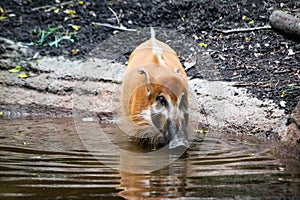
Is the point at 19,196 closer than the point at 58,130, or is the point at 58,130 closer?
the point at 19,196

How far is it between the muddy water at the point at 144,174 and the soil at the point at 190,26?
74.4 inches

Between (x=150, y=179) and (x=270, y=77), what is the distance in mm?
3101

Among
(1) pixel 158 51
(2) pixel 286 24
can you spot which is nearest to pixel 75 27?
(1) pixel 158 51

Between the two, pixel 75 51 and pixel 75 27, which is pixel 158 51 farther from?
pixel 75 27

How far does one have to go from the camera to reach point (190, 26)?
8.51 m

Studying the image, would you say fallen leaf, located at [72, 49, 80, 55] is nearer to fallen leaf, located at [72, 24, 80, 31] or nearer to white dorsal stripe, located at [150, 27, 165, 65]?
fallen leaf, located at [72, 24, 80, 31]

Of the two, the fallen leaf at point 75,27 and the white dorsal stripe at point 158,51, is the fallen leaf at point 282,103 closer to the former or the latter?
the white dorsal stripe at point 158,51

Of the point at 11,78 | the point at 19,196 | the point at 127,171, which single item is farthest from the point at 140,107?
the point at 11,78

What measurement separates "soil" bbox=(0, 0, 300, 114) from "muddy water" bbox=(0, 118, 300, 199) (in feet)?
6.20

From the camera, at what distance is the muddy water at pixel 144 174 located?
3.42 meters

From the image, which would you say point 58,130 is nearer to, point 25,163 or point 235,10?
point 25,163

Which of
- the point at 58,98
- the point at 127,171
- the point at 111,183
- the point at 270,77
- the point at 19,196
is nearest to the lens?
the point at 19,196

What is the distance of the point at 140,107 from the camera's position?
502cm

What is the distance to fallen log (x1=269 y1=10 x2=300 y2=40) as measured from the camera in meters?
4.57
